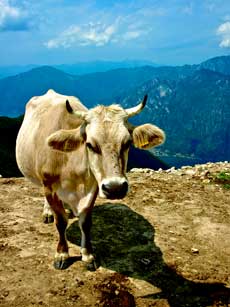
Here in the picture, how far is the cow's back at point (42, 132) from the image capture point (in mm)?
8495

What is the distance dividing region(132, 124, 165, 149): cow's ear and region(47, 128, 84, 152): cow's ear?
108 cm

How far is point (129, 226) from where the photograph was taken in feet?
37.4

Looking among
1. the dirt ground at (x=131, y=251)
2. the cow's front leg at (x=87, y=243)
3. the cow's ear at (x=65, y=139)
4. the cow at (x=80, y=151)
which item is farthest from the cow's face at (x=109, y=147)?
the dirt ground at (x=131, y=251)

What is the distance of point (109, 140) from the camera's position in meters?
6.75

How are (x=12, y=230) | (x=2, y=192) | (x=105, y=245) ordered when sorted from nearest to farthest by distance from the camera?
(x=105, y=245) < (x=12, y=230) < (x=2, y=192)

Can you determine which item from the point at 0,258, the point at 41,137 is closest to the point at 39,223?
the point at 0,258

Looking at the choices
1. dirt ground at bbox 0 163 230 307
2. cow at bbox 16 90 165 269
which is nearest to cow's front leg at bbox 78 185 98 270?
cow at bbox 16 90 165 269

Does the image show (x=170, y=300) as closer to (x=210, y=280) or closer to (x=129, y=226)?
(x=210, y=280)

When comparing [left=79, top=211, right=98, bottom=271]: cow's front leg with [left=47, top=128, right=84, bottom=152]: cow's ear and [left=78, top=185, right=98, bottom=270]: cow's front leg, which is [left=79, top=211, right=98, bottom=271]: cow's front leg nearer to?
[left=78, top=185, right=98, bottom=270]: cow's front leg

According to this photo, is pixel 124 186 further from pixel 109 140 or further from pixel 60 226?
pixel 60 226

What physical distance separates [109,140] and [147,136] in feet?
3.38

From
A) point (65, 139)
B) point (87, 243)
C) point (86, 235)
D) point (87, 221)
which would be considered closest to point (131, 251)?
point (87, 243)

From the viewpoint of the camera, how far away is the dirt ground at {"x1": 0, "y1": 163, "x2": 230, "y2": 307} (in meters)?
7.80

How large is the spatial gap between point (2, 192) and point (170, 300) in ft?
27.2
